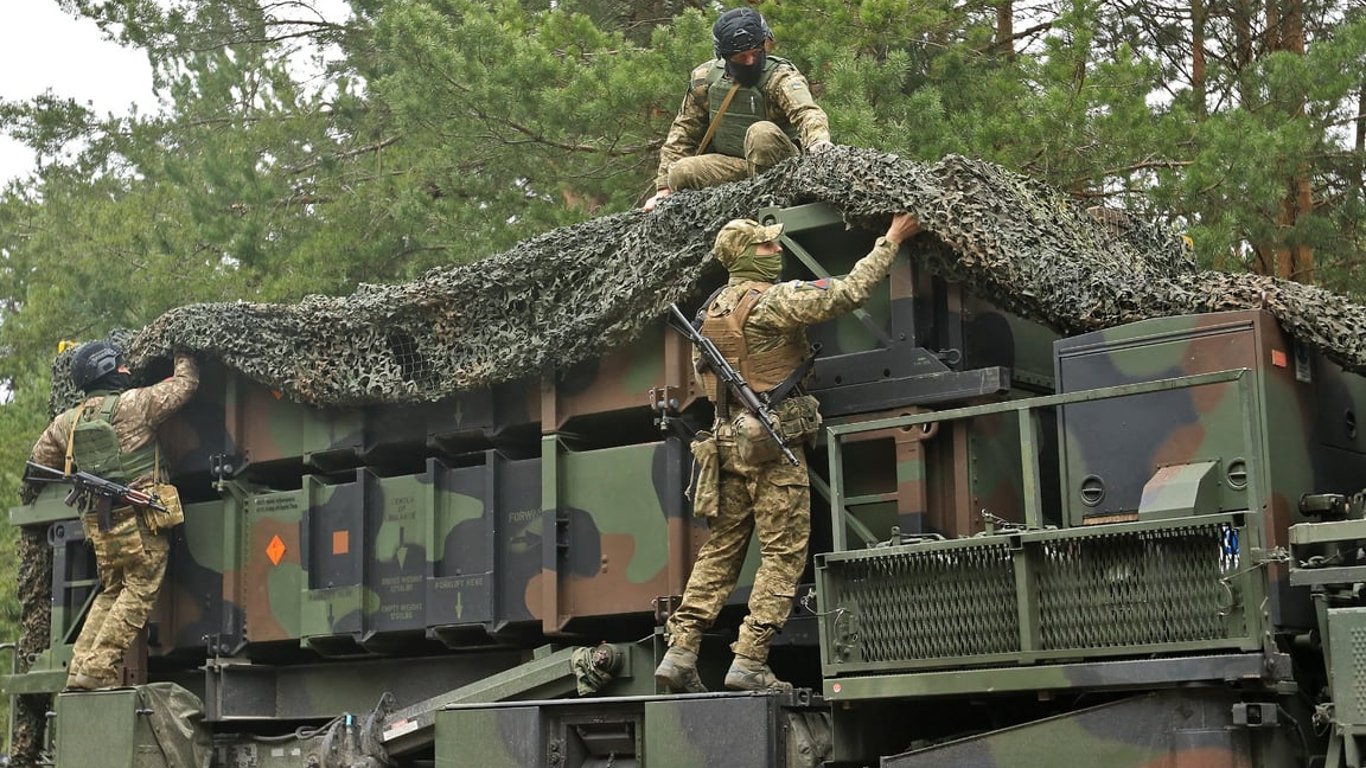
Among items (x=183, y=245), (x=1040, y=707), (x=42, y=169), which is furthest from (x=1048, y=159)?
(x=42, y=169)

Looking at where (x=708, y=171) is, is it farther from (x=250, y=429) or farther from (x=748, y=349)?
(x=250, y=429)

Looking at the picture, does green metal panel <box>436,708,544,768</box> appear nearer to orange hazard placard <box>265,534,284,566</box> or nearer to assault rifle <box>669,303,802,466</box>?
assault rifle <box>669,303,802,466</box>

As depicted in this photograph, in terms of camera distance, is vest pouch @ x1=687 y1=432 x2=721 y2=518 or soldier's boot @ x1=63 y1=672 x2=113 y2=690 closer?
vest pouch @ x1=687 y1=432 x2=721 y2=518

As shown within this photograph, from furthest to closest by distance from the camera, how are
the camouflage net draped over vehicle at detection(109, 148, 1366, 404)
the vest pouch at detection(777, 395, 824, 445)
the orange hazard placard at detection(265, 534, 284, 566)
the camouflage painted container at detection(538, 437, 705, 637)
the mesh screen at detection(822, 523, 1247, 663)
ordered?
the orange hazard placard at detection(265, 534, 284, 566) < the camouflage painted container at detection(538, 437, 705, 637) < the vest pouch at detection(777, 395, 824, 445) < the camouflage net draped over vehicle at detection(109, 148, 1366, 404) < the mesh screen at detection(822, 523, 1247, 663)

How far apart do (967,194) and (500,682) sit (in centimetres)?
288

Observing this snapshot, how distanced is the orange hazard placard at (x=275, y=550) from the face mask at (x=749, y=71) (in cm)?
329

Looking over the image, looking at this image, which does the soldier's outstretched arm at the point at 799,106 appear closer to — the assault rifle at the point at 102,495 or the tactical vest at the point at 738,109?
the tactical vest at the point at 738,109

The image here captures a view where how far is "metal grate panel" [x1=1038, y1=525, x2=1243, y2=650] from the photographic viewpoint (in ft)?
19.9

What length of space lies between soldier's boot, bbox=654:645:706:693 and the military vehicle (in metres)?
0.18

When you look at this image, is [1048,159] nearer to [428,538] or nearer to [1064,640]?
[428,538]

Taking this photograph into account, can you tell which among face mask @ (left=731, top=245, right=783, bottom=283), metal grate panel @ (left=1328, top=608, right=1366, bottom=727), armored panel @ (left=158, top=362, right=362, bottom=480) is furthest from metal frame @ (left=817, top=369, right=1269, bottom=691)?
armored panel @ (left=158, top=362, right=362, bottom=480)

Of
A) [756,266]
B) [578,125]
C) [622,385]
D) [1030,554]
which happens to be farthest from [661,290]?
[578,125]

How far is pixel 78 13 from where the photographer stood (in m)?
17.5

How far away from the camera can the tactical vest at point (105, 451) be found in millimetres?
9859
